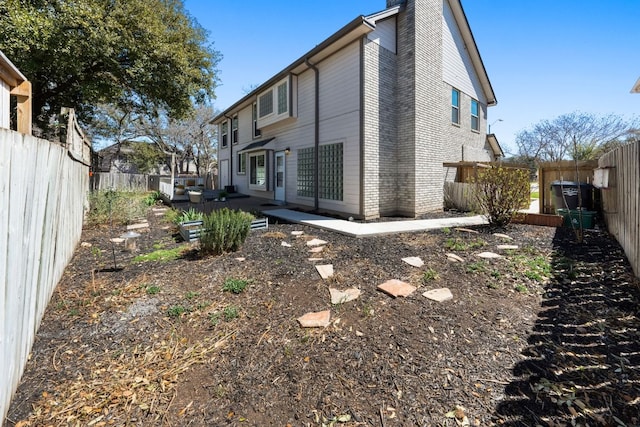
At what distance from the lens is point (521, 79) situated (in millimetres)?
17094

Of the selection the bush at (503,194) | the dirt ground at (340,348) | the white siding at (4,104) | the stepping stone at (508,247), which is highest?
the white siding at (4,104)

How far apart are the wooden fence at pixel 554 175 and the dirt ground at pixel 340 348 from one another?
4651 millimetres

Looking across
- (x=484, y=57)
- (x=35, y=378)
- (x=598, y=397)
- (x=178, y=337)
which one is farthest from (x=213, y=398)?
(x=484, y=57)

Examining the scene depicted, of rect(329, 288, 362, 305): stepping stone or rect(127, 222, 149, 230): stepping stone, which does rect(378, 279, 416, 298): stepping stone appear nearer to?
rect(329, 288, 362, 305): stepping stone

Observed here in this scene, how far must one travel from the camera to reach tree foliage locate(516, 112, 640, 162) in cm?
2342

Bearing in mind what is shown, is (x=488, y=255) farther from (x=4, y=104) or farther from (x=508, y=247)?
(x=4, y=104)

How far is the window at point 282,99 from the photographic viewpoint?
470 inches

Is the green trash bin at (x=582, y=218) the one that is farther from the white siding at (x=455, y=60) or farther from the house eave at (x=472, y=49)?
the house eave at (x=472, y=49)

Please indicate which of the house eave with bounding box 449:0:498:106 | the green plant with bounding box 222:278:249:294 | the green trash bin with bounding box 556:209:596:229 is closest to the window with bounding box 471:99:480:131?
the house eave with bounding box 449:0:498:106

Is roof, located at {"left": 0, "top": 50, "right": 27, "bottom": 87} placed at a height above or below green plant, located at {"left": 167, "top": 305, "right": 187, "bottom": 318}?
above

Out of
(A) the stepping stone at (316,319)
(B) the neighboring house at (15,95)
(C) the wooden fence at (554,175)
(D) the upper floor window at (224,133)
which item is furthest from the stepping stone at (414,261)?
(D) the upper floor window at (224,133)

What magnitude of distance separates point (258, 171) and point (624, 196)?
43.2 ft

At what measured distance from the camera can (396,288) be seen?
370 centimetres

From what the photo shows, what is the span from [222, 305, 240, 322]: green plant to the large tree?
35.2 feet
